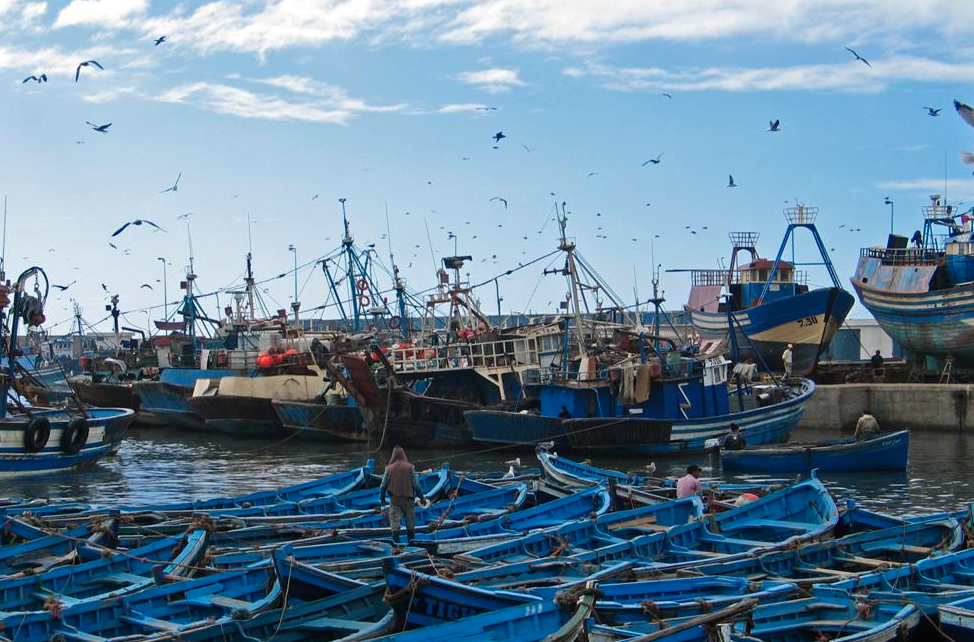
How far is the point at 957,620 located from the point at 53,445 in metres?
24.7

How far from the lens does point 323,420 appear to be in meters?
37.6

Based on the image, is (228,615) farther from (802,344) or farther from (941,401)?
(802,344)

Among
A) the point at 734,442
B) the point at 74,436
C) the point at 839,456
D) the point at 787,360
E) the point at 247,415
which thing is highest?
the point at 787,360

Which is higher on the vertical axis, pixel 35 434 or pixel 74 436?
pixel 35 434

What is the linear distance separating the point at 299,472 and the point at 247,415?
1113cm

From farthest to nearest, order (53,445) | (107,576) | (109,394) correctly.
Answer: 1. (109,394)
2. (53,445)
3. (107,576)

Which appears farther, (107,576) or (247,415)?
(247,415)

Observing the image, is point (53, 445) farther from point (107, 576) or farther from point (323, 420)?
point (107, 576)

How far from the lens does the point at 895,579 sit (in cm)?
1264

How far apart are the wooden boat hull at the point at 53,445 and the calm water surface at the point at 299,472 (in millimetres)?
347

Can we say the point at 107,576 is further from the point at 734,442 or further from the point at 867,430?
the point at 867,430

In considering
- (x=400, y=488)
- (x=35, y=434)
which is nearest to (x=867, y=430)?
(x=400, y=488)

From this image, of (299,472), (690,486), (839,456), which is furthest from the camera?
(299,472)

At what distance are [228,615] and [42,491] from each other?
1835 centimetres
